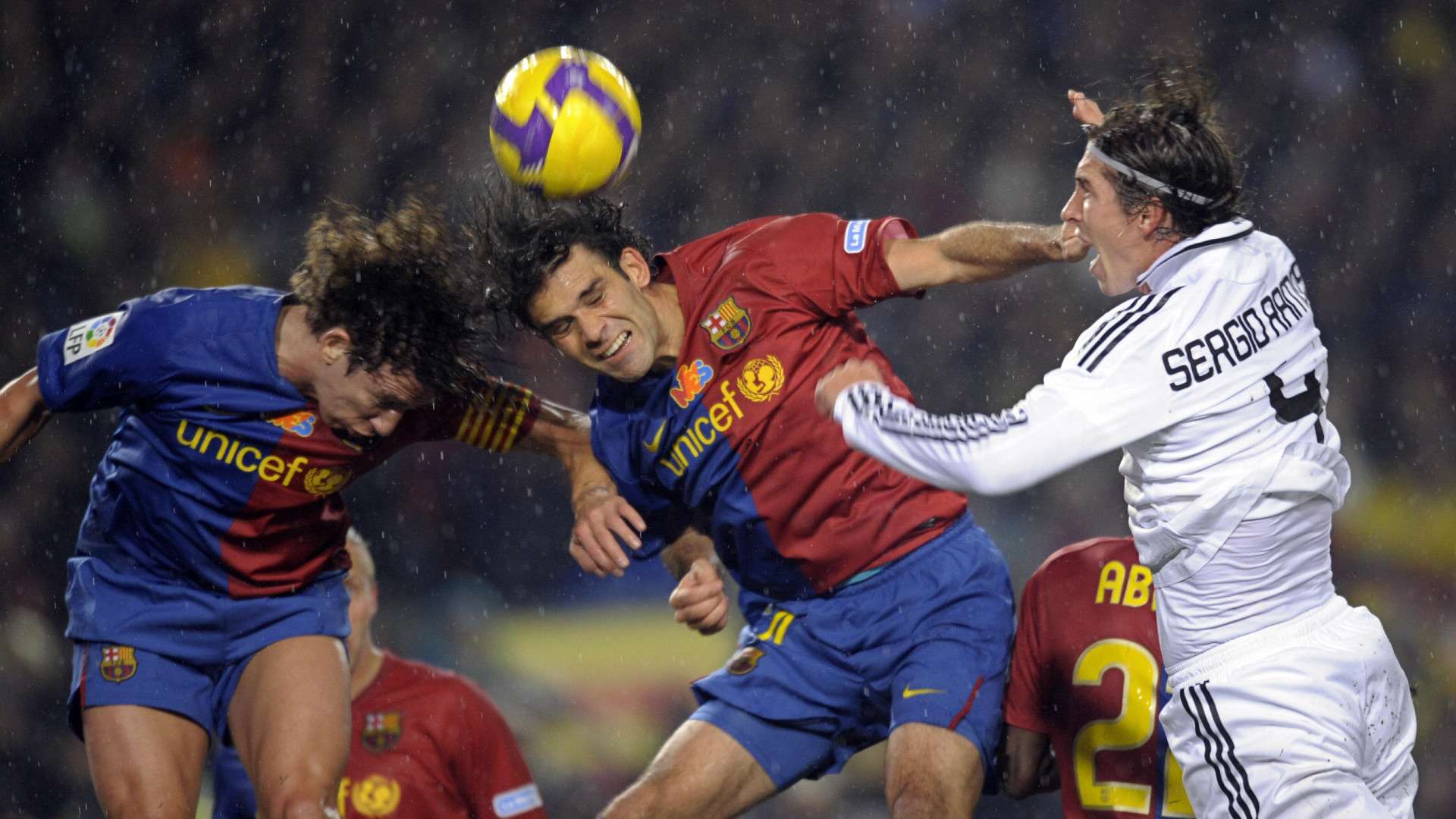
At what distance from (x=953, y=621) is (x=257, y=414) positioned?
1.69 metres

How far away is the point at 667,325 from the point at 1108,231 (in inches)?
43.6

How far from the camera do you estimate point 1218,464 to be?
2611mm

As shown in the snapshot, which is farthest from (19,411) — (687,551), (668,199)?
(668,199)

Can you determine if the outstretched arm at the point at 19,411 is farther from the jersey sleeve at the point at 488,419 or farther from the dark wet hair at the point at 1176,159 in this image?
the dark wet hair at the point at 1176,159

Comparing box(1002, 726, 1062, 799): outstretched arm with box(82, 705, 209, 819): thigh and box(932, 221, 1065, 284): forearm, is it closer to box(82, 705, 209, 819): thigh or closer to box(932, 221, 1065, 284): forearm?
box(932, 221, 1065, 284): forearm

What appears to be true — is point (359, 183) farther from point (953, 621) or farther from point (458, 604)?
point (953, 621)

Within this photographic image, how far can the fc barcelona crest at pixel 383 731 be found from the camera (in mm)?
4379

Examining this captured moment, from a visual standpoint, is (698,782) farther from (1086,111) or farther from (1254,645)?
(1086,111)

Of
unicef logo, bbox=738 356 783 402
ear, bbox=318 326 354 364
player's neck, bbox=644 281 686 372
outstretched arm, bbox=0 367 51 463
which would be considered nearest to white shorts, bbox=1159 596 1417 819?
unicef logo, bbox=738 356 783 402

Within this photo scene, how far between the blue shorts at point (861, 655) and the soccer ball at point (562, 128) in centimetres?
118

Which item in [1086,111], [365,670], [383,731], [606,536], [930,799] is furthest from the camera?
[365,670]

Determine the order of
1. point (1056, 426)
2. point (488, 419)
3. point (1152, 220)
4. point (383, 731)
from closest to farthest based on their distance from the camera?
point (1056, 426), point (1152, 220), point (488, 419), point (383, 731)

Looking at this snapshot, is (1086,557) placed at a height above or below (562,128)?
below

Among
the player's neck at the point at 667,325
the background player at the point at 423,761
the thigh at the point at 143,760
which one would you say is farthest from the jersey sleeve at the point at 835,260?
the thigh at the point at 143,760
